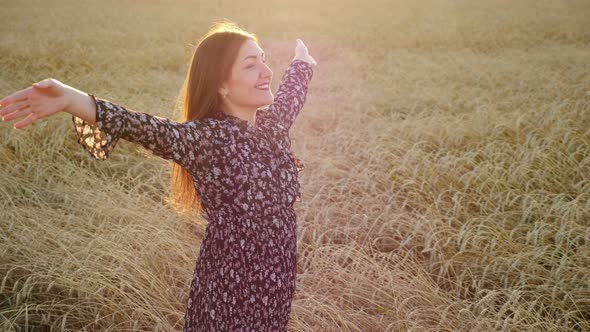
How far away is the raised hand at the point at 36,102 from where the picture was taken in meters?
1.06

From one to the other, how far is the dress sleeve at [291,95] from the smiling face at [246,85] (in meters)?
0.20

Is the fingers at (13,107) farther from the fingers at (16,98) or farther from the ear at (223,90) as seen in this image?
the ear at (223,90)

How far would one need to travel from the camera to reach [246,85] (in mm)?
1531

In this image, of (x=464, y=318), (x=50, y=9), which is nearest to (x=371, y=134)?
(x=464, y=318)

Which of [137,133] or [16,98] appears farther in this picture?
[137,133]

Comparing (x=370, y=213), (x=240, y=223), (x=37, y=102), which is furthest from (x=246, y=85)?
(x=370, y=213)

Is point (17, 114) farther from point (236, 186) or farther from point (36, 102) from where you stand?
point (236, 186)

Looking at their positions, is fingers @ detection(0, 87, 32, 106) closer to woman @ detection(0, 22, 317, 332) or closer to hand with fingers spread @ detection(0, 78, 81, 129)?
hand with fingers spread @ detection(0, 78, 81, 129)

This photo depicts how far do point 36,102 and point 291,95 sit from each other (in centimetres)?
103

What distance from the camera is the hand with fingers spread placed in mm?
1062

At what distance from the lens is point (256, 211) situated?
4.81ft

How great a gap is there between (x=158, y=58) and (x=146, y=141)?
334 inches

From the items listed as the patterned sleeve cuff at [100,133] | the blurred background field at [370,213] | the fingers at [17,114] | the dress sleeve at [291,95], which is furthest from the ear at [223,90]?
the blurred background field at [370,213]

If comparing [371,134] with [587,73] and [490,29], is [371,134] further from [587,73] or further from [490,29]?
[490,29]
